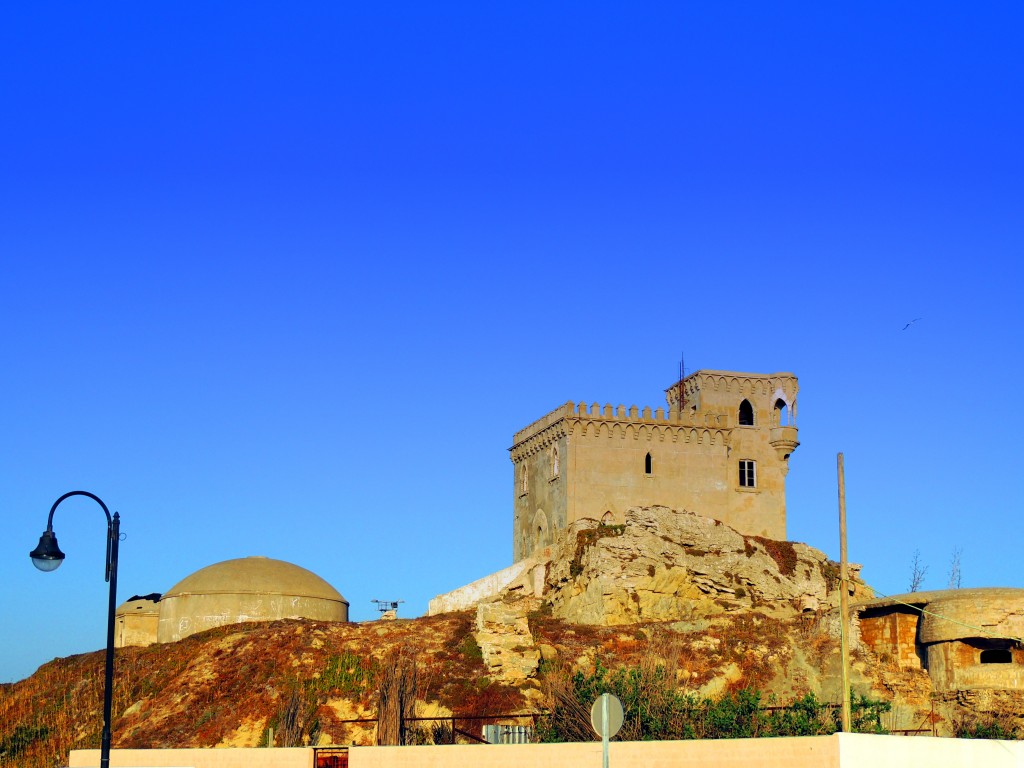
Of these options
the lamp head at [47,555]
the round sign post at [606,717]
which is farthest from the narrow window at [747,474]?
the lamp head at [47,555]

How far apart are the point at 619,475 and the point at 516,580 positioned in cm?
670

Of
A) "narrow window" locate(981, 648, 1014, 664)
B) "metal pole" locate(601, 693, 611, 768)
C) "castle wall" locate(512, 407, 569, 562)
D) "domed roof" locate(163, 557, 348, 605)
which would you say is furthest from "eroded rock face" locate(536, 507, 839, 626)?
"metal pole" locate(601, 693, 611, 768)

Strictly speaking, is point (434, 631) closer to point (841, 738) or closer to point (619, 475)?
point (619, 475)

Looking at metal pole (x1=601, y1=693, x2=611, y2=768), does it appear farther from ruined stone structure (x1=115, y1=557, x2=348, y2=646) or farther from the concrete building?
the concrete building

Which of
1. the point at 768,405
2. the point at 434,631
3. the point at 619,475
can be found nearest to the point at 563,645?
the point at 434,631

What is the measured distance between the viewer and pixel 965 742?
2445cm

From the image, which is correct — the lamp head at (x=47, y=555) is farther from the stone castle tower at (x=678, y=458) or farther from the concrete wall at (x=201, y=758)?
the stone castle tower at (x=678, y=458)

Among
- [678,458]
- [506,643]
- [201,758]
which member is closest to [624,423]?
[678,458]

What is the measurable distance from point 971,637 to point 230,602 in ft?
92.3

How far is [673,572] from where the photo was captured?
52875 millimetres

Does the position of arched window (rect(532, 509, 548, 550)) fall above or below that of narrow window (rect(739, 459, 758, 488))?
below

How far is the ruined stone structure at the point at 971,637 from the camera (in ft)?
127

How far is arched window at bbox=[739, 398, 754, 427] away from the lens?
2408 inches

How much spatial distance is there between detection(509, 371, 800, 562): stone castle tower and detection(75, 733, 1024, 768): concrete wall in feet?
104
